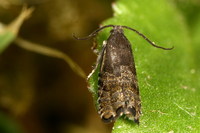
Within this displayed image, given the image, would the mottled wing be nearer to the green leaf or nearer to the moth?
the moth

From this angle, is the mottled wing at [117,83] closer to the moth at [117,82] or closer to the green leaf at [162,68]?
the moth at [117,82]

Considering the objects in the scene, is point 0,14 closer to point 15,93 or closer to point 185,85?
→ point 15,93

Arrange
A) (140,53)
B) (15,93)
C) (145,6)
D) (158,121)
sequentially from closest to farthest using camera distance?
(158,121)
(140,53)
(145,6)
(15,93)

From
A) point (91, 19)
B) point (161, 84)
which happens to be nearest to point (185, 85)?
point (161, 84)

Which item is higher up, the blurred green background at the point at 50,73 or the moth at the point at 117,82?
the blurred green background at the point at 50,73

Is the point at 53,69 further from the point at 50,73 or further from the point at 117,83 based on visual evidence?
the point at 117,83

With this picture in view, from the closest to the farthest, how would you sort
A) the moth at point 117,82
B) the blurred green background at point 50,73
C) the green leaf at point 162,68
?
1. the moth at point 117,82
2. the green leaf at point 162,68
3. the blurred green background at point 50,73

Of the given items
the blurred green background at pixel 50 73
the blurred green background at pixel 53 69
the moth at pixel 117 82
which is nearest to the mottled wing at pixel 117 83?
the moth at pixel 117 82
